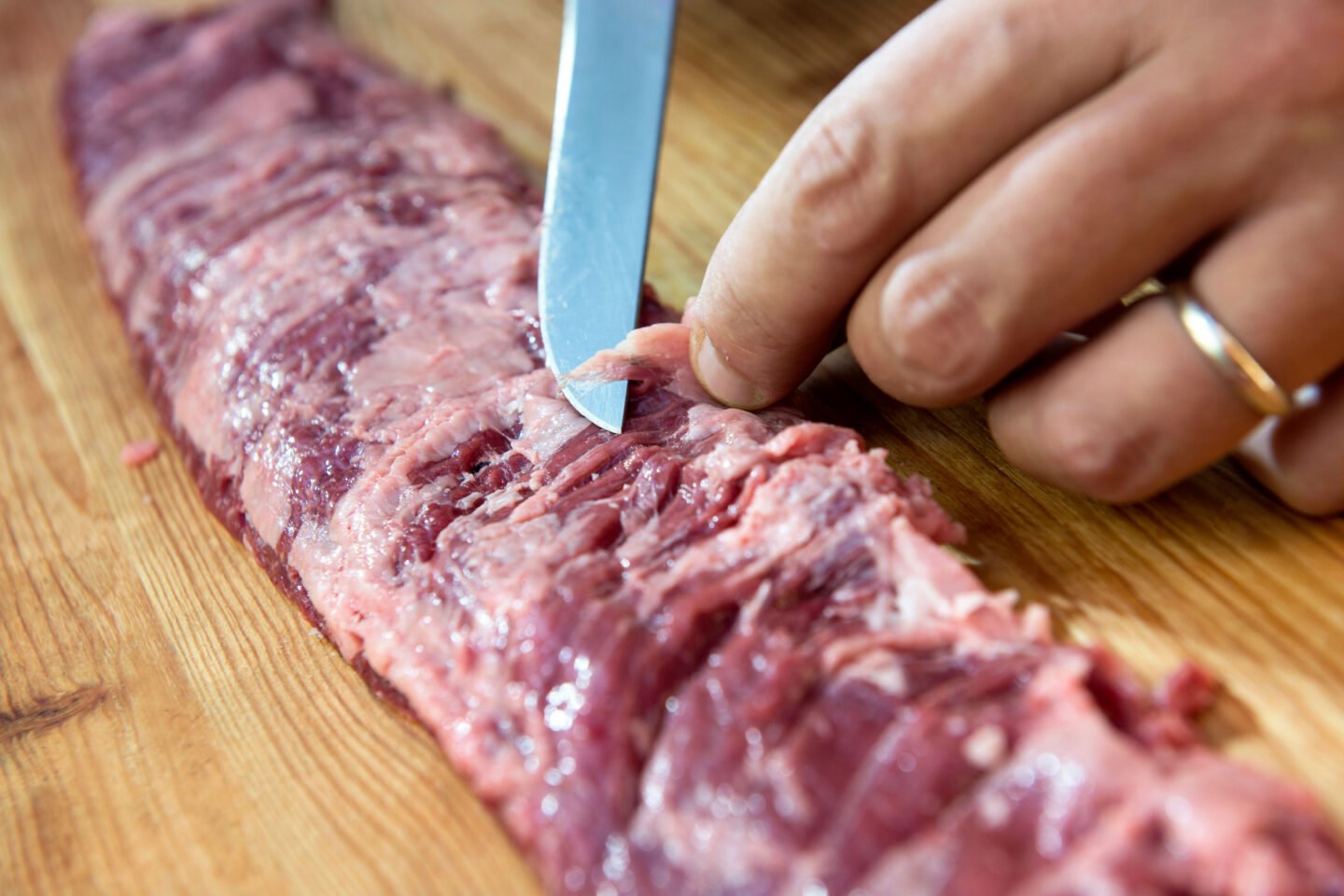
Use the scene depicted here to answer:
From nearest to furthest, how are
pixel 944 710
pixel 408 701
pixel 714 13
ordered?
pixel 944 710
pixel 408 701
pixel 714 13

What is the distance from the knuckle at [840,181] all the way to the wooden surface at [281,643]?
0.72 meters

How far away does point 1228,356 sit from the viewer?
6.15 ft

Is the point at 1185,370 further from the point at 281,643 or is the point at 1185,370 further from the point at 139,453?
the point at 139,453

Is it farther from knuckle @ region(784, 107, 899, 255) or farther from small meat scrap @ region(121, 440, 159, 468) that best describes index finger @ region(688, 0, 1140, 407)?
small meat scrap @ region(121, 440, 159, 468)

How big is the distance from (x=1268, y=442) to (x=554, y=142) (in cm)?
173

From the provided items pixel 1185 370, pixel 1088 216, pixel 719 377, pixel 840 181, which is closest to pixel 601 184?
pixel 719 377

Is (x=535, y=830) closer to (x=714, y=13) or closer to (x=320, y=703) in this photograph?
(x=320, y=703)

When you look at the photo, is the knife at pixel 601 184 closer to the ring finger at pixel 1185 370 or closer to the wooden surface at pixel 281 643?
the wooden surface at pixel 281 643

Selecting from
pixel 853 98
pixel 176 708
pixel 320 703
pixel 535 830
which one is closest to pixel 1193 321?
pixel 853 98

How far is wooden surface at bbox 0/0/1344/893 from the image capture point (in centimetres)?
207

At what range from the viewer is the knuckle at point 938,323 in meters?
1.94

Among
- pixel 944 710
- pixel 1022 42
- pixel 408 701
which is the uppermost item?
pixel 1022 42

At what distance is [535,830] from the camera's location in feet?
6.36

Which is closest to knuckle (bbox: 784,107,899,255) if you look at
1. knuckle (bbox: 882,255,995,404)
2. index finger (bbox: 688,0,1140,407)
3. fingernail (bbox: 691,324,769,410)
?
index finger (bbox: 688,0,1140,407)
